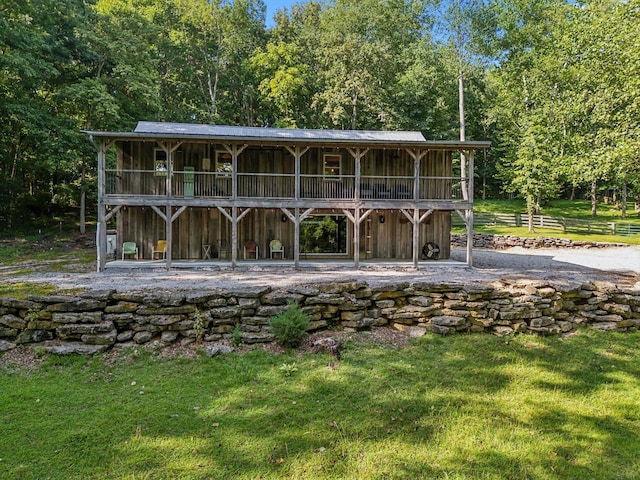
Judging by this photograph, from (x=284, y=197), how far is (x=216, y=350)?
9454 millimetres

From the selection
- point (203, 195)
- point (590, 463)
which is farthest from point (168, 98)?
point (590, 463)

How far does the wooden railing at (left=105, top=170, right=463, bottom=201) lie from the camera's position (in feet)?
52.1

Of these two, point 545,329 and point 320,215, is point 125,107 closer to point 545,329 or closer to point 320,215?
point 320,215

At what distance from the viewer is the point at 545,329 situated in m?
9.04

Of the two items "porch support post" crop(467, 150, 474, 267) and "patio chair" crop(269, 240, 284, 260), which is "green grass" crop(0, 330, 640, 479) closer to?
"porch support post" crop(467, 150, 474, 267)

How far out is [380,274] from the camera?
13.4 metres

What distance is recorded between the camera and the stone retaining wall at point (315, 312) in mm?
7848

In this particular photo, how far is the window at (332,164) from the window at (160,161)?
6.99 metres

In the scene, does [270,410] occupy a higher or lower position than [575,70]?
lower

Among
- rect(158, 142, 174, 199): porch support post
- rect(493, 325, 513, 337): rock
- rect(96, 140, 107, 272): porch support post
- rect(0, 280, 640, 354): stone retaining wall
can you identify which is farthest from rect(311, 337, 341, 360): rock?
rect(96, 140, 107, 272): porch support post

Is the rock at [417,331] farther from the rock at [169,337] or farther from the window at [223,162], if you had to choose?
the window at [223,162]

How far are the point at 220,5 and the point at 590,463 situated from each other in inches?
1616

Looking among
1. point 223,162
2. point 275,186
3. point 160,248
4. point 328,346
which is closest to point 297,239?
point 275,186

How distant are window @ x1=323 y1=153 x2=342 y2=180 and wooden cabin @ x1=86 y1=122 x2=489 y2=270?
0.05m
